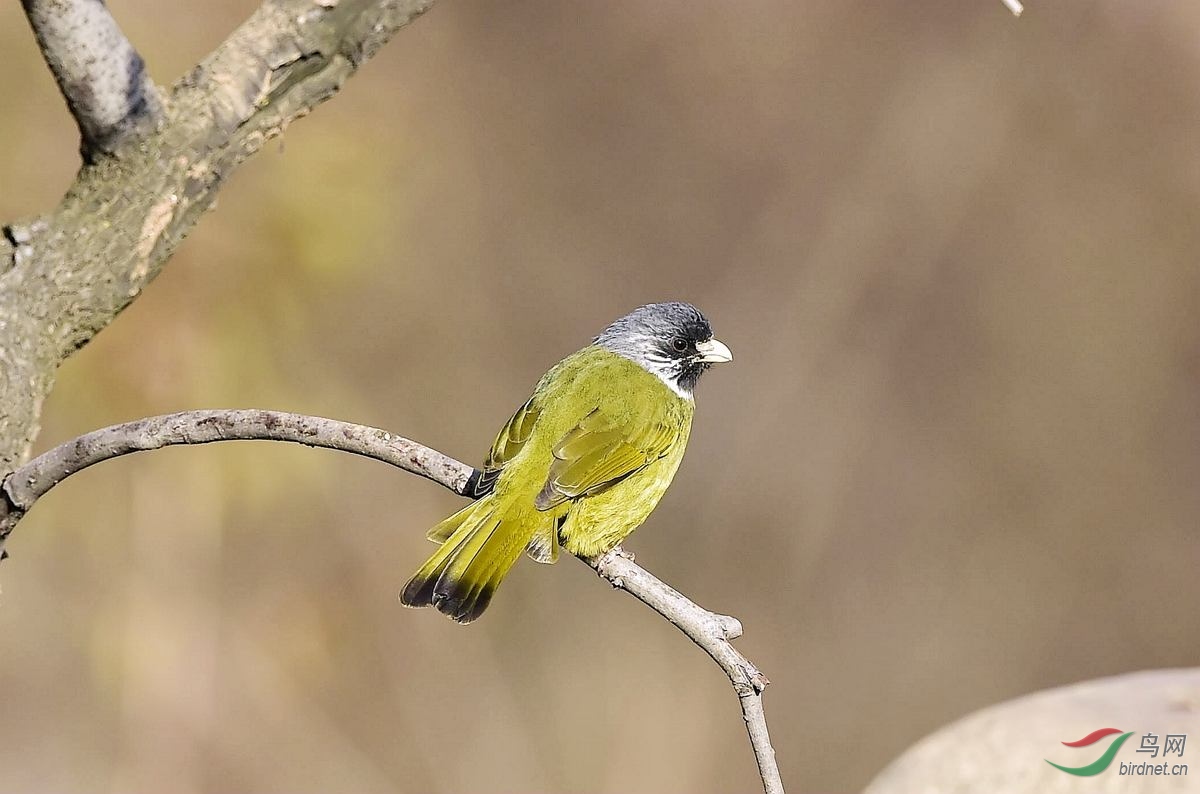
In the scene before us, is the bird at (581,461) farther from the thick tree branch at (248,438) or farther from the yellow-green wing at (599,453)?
the thick tree branch at (248,438)

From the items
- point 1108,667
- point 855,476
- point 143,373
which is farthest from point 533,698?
point 1108,667

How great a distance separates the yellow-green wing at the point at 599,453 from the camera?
308cm

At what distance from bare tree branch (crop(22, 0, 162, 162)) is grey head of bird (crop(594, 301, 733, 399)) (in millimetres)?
1809

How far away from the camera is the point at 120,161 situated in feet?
7.70

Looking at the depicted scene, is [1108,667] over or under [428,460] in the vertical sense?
under

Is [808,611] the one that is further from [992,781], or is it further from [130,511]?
[130,511]

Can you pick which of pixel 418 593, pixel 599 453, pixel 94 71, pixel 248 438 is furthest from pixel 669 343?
pixel 94 71

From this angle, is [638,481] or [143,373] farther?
[143,373]

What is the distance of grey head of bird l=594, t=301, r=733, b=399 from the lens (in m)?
3.81

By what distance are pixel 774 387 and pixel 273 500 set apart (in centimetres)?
299

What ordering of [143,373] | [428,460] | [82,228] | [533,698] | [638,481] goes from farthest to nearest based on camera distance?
[533,698] < [143,373] < [638,481] < [428,460] < [82,228]

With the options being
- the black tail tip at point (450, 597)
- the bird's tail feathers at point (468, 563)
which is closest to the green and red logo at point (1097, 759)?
the bird's tail feathers at point (468, 563)

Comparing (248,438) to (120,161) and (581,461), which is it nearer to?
(120,161)

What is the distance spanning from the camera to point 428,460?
2580 mm
